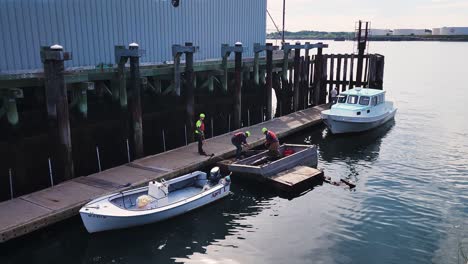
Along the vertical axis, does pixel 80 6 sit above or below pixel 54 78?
above

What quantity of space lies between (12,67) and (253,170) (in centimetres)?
901

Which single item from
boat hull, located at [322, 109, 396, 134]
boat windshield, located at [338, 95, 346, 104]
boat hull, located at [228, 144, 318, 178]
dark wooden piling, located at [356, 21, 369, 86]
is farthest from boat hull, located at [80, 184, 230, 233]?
dark wooden piling, located at [356, 21, 369, 86]

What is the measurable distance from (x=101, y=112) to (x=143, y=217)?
20.0 ft

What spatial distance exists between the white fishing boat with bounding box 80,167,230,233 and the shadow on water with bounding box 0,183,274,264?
328mm

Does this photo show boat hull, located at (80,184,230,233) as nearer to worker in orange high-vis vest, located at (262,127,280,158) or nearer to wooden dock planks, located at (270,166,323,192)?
wooden dock planks, located at (270,166,323,192)

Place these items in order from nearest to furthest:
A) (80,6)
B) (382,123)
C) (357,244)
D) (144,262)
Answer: (144,262) < (357,244) < (80,6) < (382,123)

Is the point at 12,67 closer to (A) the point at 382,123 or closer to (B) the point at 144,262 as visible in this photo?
(B) the point at 144,262

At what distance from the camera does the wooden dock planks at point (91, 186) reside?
11.1 m

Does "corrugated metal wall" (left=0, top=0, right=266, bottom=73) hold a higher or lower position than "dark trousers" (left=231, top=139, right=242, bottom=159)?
higher

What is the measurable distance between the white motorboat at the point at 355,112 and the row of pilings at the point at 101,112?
389 cm

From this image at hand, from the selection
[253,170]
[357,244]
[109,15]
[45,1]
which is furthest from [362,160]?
[45,1]

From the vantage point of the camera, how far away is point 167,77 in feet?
63.7

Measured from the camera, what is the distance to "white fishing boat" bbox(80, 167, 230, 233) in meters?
11.7

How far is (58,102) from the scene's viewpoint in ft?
43.1
